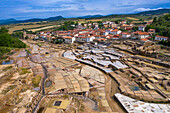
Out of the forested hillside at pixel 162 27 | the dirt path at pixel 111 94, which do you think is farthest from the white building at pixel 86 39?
the dirt path at pixel 111 94

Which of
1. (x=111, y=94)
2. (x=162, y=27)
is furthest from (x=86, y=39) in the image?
(x=111, y=94)

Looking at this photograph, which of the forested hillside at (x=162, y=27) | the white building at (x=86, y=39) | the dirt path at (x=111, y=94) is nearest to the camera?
the dirt path at (x=111, y=94)

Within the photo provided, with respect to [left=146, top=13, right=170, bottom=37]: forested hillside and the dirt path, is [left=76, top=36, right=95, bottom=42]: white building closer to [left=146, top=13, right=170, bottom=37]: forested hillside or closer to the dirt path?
[left=146, top=13, right=170, bottom=37]: forested hillside

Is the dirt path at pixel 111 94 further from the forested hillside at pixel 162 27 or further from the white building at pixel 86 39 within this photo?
the forested hillside at pixel 162 27

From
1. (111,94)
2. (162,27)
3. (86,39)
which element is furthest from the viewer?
(162,27)

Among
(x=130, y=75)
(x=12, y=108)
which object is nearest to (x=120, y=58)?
(x=130, y=75)

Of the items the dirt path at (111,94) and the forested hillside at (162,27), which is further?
the forested hillside at (162,27)

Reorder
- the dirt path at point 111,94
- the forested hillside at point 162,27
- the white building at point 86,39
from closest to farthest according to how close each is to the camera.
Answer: the dirt path at point 111,94 < the forested hillside at point 162,27 < the white building at point 86,39

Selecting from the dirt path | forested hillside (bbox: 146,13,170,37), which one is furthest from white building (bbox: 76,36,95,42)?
the dirt path

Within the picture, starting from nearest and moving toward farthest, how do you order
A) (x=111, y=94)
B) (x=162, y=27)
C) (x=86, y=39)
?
(x=111, y=94) → (x=86, y=39) → (x=162, y=27)

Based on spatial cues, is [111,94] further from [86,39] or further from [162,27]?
[162,27]

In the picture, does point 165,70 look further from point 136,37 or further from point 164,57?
point 136,37
